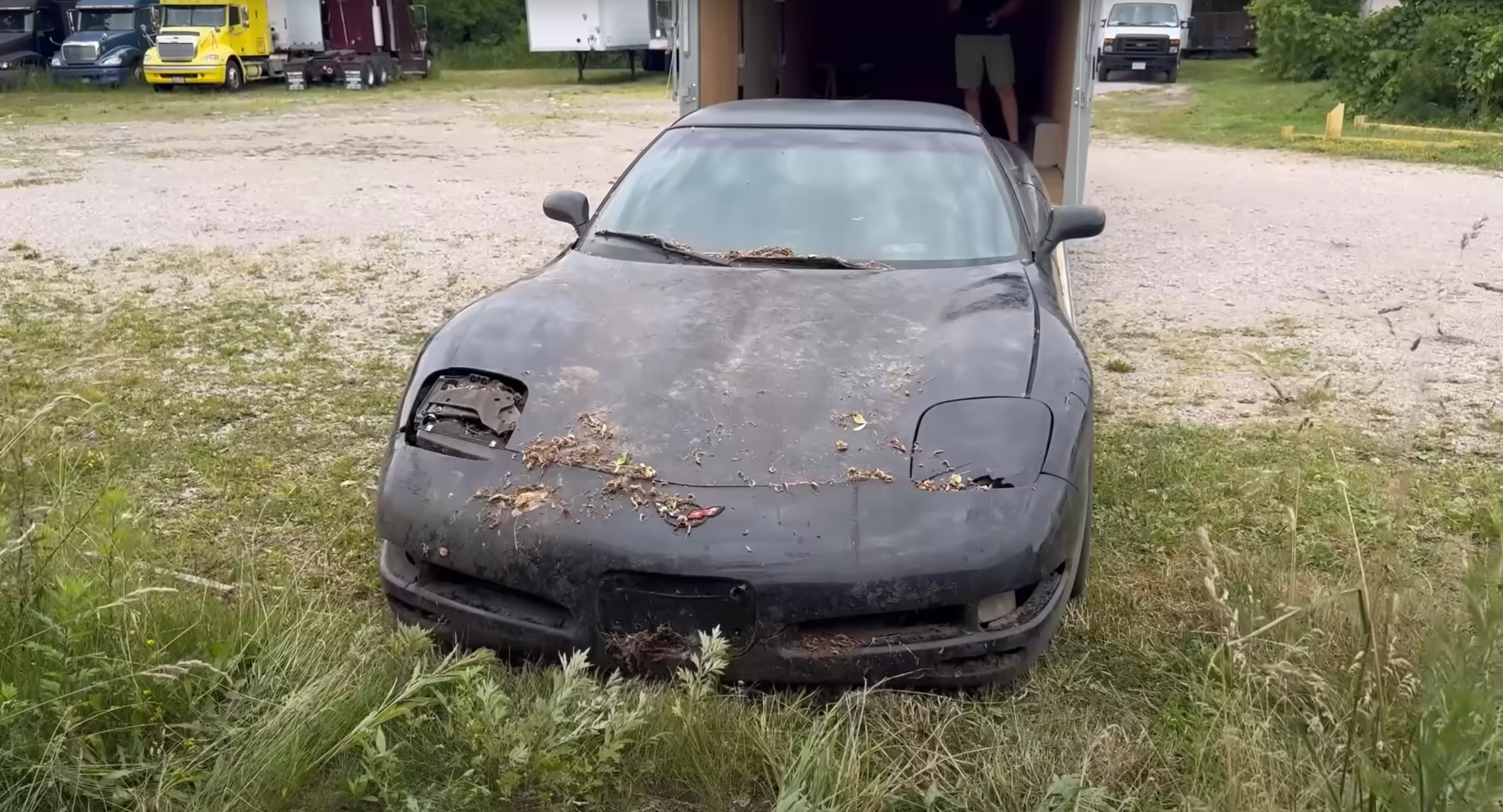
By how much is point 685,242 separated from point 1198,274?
5.09 metres

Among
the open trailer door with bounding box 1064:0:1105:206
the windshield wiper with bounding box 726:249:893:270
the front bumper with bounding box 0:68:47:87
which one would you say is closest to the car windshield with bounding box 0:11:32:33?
the front bumper with bounding box 0:68:47:87

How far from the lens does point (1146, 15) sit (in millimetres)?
27625

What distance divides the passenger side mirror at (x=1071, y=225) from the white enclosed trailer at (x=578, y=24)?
90.8 ft

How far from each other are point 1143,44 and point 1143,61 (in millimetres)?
434

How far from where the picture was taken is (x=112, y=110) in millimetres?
21438

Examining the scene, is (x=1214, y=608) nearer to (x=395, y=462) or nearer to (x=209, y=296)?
(x=395, y=462)

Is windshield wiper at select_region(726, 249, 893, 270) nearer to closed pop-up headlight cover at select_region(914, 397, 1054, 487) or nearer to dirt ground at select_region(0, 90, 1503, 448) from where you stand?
closed pop-up headlight cover at select_region(914, 397, 1054, 487)

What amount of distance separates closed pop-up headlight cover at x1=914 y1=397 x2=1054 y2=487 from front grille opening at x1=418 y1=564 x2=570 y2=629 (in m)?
0.95

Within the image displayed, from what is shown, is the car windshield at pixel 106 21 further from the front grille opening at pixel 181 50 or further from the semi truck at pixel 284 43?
the front grille opening at pixel 181 50

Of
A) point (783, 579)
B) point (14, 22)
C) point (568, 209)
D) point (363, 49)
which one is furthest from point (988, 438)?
point (14, 22)

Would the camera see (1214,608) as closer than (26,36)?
Yes

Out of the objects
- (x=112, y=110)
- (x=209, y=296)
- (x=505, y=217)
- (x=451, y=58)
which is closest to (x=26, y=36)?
(x=112, y=110)

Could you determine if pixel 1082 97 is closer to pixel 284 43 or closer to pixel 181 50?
pixel 181 50

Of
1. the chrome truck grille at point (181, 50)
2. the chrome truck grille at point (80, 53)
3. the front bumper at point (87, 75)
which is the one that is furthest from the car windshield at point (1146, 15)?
the chrome truck grille at point (80, 53)
